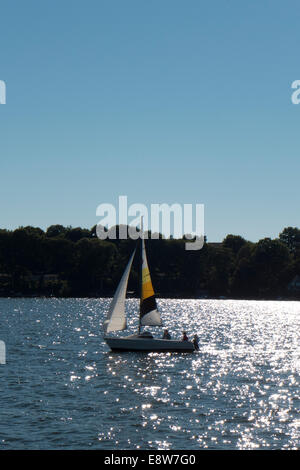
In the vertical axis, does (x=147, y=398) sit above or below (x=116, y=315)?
below

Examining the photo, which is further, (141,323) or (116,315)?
(141,323)

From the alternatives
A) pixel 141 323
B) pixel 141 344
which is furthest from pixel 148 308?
pixel 141 344

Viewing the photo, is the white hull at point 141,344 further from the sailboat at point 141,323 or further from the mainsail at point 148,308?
the mainsail at point 148,308

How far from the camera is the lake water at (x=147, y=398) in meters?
32.5

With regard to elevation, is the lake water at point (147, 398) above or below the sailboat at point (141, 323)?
below

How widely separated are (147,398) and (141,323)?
23.3 m

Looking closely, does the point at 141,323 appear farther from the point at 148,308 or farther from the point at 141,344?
the point at 141,344

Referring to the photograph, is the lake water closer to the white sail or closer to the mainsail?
the white sail

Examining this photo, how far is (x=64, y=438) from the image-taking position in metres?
32.0

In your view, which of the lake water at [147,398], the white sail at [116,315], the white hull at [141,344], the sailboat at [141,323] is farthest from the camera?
the white hull at [141,344]

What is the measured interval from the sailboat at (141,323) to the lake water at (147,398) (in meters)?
1.13

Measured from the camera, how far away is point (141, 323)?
67.4 metres

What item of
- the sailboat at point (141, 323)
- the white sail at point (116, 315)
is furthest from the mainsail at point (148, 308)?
the white sail at point (116, 315)

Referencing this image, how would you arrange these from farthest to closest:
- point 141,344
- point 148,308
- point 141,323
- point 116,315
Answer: point 148,308, point 141,323, point 141,344, point 116,315
